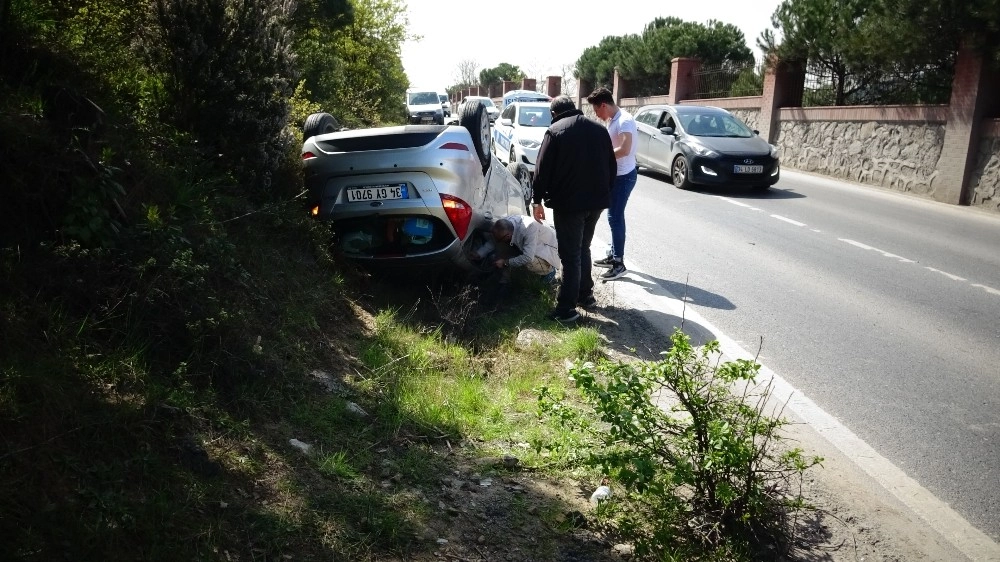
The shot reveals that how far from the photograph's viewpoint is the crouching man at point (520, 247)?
696 centimetres

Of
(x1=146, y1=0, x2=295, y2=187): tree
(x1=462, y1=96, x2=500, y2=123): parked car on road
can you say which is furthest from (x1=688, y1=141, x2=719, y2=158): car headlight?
(x1=146, y1=0, x2=295, y2=187): tree

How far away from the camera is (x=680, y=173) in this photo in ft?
53.0

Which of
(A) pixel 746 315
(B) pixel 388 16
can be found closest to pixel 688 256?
(A) pixel 746 315

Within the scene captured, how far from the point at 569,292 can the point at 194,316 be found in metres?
3.38

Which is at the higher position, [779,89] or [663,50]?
[663,50]

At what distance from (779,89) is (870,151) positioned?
575 centimetres

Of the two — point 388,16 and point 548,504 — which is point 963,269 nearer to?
point 548,504

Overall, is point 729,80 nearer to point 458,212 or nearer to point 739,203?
point 739,203

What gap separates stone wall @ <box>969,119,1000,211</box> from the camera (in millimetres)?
15016

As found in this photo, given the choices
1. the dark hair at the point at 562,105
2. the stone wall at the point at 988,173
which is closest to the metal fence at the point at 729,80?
the stone wall at the point at 988,173

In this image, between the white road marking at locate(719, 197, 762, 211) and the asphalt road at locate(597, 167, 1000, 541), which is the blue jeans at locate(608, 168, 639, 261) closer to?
the asphalt road at locate(597, 167, 1000, 541)

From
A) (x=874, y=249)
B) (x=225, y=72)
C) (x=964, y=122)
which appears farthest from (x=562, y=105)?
(x=964, y=122)

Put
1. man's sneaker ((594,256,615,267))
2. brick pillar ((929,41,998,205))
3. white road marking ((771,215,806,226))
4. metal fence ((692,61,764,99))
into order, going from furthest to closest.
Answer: metal fence ((692,61,764,99)) → brick pillar ((929,41,998,205)) → white road marking ((771,215,806,226)) → man's sneaker ((594,256,615,267))

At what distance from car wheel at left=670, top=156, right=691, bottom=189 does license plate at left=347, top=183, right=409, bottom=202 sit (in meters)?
10.7
